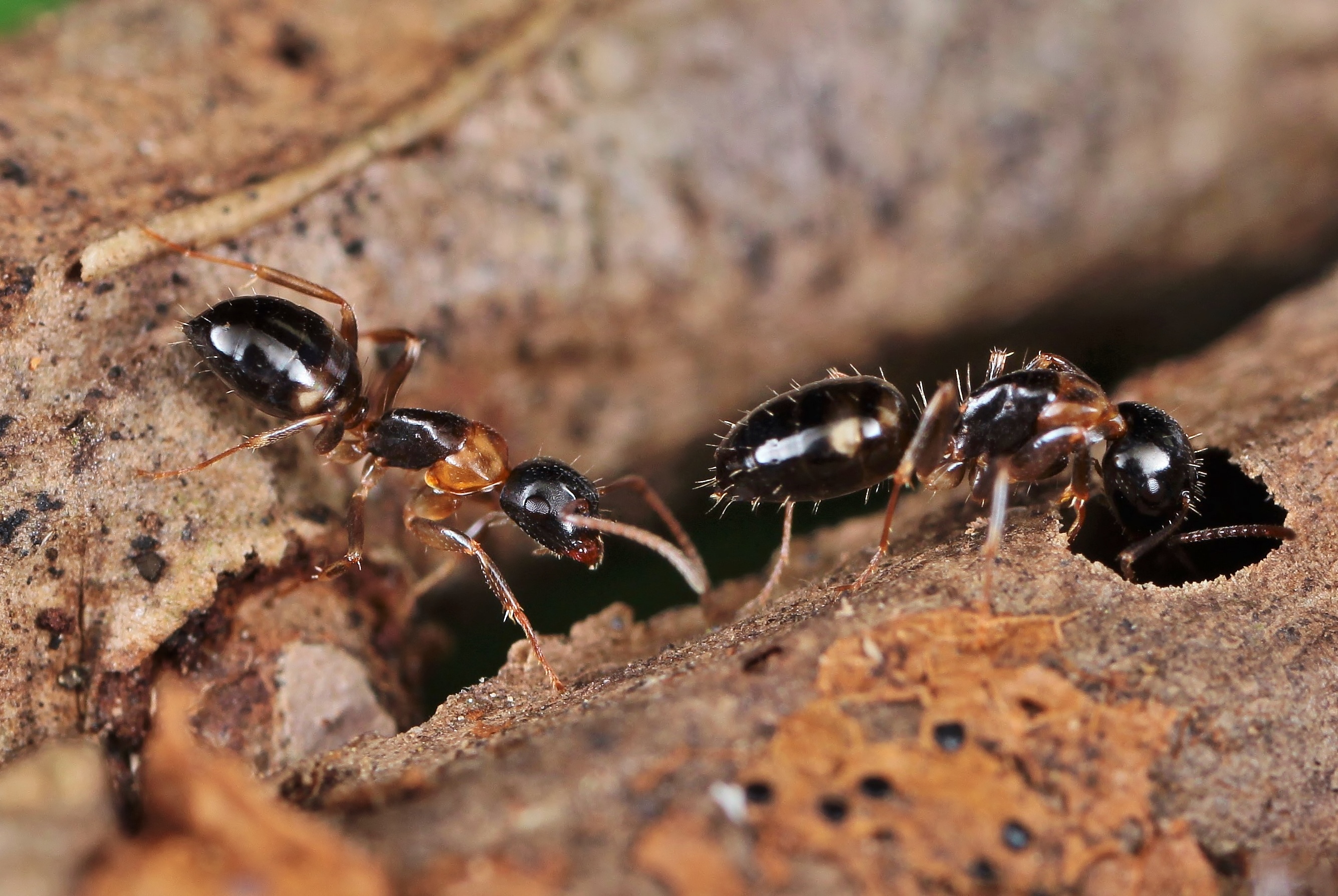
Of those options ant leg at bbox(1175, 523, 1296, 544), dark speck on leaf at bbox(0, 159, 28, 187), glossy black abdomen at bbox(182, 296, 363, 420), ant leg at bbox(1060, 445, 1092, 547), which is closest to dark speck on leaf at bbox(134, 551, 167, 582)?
glossy black abdomen at bbox(182, 296, 363, 420)

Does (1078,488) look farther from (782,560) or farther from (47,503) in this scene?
(47,503)

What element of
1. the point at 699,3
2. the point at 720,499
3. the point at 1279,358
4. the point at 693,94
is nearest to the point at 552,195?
the point at 693,94

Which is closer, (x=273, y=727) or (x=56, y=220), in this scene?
(x=273, y=727)

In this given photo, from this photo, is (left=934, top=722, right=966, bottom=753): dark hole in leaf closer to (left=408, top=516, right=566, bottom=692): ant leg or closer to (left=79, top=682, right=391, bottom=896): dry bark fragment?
(left=79, top=682, right=391, bottom=896): dry bark fragment

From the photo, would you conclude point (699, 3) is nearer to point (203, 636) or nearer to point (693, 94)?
point (693, 94)

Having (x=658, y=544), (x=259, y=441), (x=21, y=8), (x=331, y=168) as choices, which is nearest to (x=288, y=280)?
(x=331, y=168)
